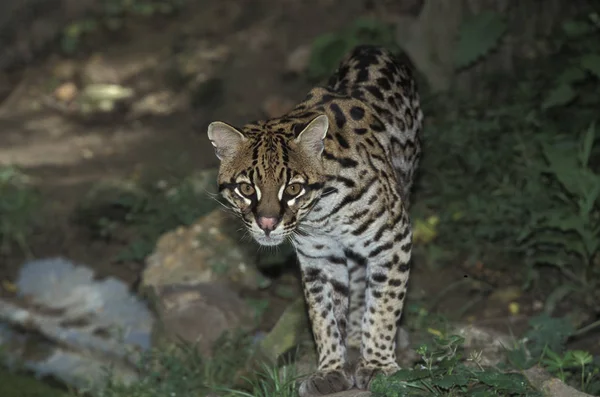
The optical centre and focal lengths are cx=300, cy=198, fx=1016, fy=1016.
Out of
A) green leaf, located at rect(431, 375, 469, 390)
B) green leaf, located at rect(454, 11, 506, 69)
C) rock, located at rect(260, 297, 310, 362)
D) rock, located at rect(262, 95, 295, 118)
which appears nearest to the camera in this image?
green leaf, located at rect(431, 375, 469, 390)

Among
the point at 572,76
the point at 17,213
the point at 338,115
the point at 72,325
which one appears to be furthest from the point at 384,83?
the point at 17,213

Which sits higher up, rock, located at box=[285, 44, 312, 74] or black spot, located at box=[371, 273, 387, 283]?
rock, located at box=[285, 44, 312, 74]

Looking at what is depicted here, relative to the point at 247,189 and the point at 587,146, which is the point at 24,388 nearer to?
the point at 247,189

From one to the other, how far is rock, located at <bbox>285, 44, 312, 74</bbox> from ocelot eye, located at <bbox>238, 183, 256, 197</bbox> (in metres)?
7.50

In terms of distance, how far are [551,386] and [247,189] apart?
2021 mm

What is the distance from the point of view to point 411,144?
288 inches

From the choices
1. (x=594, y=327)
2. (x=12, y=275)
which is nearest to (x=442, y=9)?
(x=594, y=327)

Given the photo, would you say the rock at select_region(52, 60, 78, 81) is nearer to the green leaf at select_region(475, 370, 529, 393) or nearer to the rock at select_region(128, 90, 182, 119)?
the rock at select_region(128, 90, 182, 119)

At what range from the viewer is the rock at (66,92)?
13836 mm

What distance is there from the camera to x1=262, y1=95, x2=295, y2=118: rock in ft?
39.6

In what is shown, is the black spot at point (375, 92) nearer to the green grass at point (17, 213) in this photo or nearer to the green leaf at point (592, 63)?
the green leaf at point (592, 63)

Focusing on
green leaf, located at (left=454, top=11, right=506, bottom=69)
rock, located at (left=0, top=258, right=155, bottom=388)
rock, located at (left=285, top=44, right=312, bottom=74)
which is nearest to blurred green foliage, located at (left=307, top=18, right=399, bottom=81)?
rock, located at (left=285, top=44, right=312, bottom=74)

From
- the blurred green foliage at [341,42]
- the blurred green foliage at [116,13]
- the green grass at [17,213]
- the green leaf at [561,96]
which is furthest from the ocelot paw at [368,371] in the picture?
the blurred green foliage at [116,13]

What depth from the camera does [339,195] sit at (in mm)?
6098
